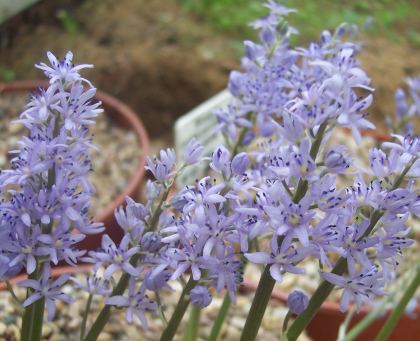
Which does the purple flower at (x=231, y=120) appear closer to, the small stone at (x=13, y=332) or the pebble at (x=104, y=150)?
the small stone at (x=13, y=332)

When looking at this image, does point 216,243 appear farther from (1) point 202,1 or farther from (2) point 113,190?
(1) point 202,1

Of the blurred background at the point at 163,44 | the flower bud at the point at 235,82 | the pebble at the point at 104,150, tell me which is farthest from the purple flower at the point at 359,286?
the blurred background at the point at 163,44

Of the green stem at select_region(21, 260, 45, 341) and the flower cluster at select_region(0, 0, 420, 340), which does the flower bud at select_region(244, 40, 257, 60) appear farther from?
the green stem at select_region(21, 260, 45, 341)

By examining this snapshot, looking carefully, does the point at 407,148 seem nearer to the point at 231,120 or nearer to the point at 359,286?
the point at 359,286

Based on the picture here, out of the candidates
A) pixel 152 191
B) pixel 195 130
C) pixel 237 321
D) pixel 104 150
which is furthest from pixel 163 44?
pixel 152 191

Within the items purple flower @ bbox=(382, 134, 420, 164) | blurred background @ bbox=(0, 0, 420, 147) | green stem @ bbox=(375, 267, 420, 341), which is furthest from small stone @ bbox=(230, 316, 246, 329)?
blurred background @ bbox=(0, 0, 420, 147)

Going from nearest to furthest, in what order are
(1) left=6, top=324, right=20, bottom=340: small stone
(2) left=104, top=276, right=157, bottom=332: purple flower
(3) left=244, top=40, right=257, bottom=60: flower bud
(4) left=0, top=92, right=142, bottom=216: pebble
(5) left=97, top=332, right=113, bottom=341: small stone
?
(2) left=104, top=276, right=157, bottom=332: purple flower → (3) left=244, top=40, right=257, bottom=60: flower bud → (1) left=6, top=324, right=20, bottom=340: small stone → (5) left=97, top=332, right=113, bottom=341: small stone → (4) left=0, top=92, right=142, bottom=216: pebble
